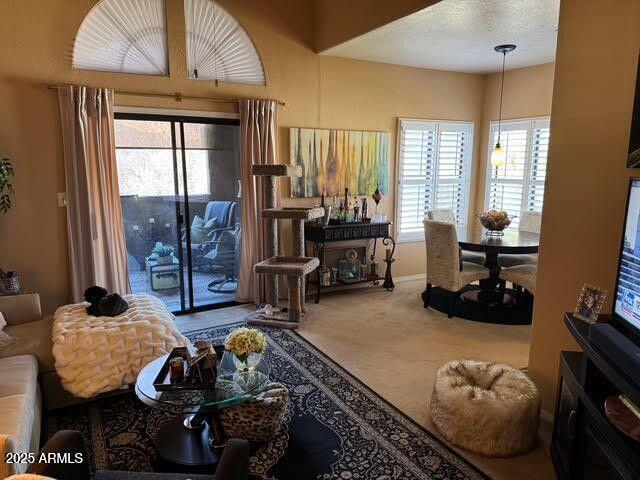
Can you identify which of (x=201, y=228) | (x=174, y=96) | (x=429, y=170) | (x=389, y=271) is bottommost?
(x=389, y=271)

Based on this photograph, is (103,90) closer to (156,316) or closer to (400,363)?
(156,316)

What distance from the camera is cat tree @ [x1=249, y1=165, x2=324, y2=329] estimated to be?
4270 mm

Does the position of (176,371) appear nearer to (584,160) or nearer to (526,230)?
(584,160)

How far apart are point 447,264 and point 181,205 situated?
2.80m

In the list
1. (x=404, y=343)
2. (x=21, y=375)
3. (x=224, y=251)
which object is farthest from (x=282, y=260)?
(x=21, y=375)

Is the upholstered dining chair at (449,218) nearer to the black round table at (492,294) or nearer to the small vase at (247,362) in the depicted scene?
the black round table at (492,294)

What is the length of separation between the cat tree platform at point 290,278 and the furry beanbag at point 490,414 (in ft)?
6.27

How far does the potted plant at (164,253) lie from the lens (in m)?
4.67

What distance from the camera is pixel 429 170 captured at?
242 inches

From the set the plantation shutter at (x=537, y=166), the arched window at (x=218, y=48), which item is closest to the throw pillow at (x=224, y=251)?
the arched window at (x=218, y=48)

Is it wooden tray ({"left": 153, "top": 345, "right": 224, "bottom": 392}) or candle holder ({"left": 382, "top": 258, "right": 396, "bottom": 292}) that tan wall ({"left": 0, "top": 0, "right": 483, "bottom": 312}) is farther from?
wooden tray ({"left": 153, "top": 345, "right": 224, "bottom": 392})

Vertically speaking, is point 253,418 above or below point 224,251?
below

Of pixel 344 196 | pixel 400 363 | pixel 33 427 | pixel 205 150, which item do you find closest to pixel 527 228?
pixel 344 196

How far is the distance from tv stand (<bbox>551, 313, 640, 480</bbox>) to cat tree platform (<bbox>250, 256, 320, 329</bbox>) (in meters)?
2.46
